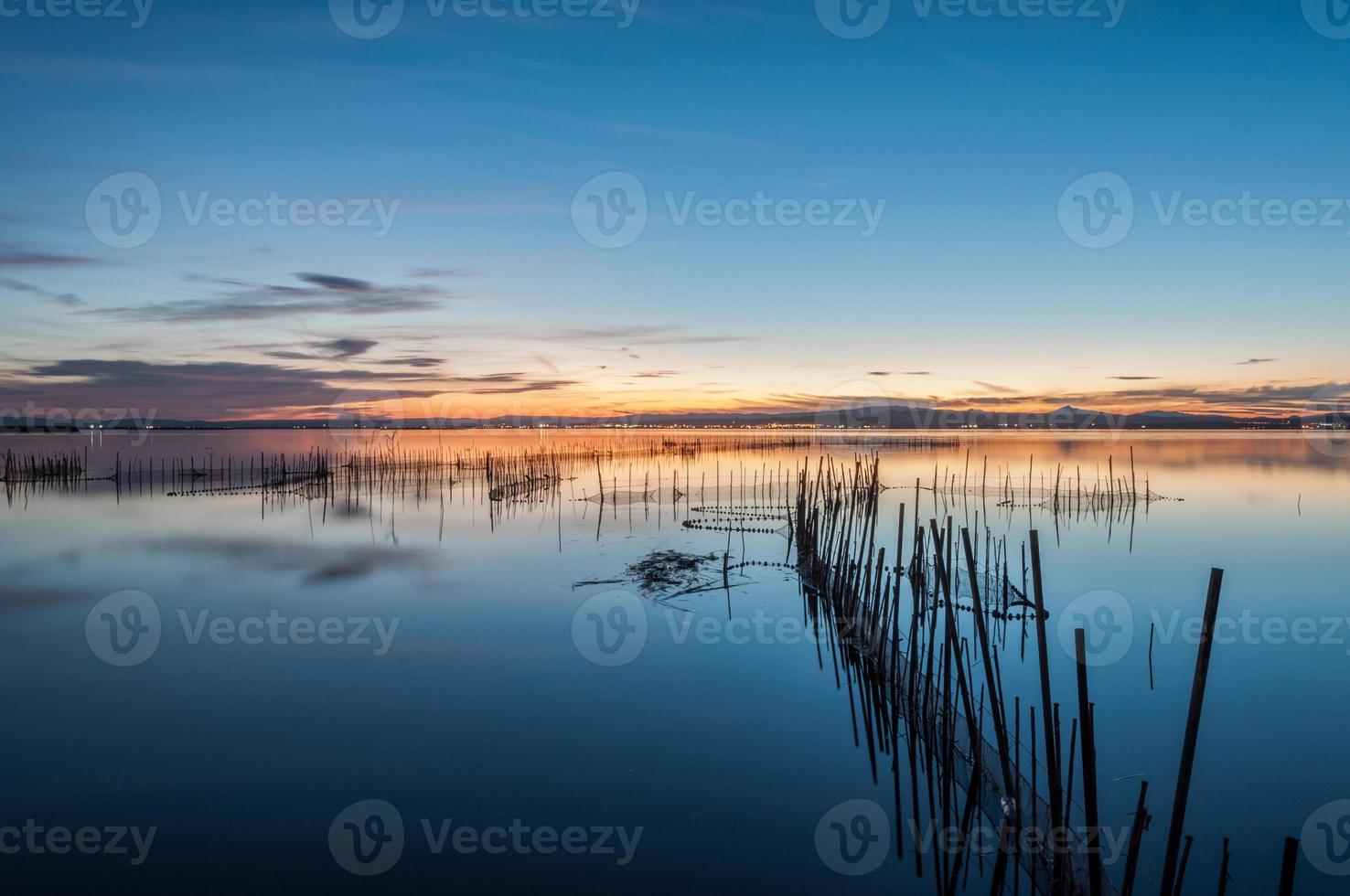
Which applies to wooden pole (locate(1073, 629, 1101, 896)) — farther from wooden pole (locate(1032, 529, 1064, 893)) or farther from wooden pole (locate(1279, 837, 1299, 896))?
wooden pole (locate(1279, 837, 1299, 896))

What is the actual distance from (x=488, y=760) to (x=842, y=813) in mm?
2465

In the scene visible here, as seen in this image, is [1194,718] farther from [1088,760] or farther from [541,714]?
[541,714]

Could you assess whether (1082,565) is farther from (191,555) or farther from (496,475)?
(496,475)

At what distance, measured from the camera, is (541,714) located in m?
6.35

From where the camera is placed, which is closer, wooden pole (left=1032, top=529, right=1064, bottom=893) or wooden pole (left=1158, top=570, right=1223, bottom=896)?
wooden pole (left=1158, top=570, right=1223, bottom=896)

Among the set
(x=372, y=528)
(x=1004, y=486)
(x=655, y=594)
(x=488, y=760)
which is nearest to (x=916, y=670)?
(x=488, y=760)

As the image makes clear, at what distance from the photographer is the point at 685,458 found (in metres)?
37.6

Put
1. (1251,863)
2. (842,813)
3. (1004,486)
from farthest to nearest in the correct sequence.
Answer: (1004,486) < (842,813) < (1251,863)

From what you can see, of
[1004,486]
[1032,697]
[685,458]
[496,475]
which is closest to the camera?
[1032,697]

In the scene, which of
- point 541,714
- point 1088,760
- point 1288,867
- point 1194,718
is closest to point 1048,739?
point 1088,760

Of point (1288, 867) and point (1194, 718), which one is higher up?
point (1194, 718)

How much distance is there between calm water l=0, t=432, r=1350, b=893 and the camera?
4.32 meters

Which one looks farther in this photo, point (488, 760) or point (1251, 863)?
point (488, 760)

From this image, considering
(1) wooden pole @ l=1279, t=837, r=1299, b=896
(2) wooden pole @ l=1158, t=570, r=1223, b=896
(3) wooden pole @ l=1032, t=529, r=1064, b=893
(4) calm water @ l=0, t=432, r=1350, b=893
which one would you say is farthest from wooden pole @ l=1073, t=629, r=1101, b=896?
(4) calm water @ l=0, t=432, r=1350, b=893
